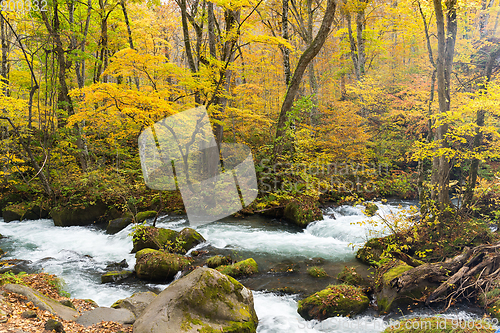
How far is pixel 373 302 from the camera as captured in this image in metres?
5.32

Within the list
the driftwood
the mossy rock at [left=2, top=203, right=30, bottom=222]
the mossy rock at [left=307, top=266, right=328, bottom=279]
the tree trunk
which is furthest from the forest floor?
the mossy rock at [left=2, top=203, right=30, bottom=222]

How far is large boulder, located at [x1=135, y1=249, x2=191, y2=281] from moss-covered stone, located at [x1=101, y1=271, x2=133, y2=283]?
0.28m

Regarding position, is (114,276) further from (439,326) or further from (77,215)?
(439,326)

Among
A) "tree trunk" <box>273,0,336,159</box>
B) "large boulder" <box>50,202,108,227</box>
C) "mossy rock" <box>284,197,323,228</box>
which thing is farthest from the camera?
"large boulder" <box>50,202,108,227</box>

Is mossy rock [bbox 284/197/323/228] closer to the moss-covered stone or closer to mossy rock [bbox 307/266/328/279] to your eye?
mossy rock [bbox 307/266/328/279]

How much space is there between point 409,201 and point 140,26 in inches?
693

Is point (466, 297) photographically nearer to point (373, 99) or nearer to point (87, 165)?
point (373, 99)

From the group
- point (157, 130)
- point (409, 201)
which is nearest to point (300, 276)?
point (157, 130)

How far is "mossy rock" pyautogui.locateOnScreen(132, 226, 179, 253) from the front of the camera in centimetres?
789

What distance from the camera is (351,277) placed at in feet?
19.9

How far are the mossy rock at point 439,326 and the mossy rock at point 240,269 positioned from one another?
11.0 feet

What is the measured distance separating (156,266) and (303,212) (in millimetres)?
5762

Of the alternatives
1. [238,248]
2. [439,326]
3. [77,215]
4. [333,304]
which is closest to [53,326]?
[333,304]

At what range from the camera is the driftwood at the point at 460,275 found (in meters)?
4.84
